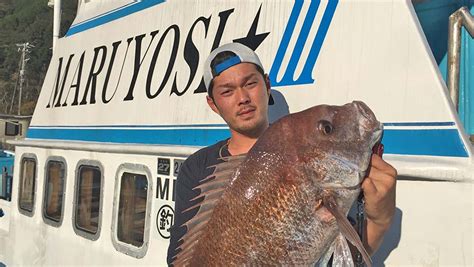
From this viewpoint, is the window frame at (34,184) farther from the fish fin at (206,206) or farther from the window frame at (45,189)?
the fish fin at (206,206)

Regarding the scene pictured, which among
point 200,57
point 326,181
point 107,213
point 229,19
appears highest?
point 229,19

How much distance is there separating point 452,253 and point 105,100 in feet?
10.8

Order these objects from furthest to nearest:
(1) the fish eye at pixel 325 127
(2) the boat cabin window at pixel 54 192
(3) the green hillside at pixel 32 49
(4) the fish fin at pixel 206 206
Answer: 1. (3) the green hillside at pixel 32 49
2. (2) the boat cabin window at pixel 54 192
3. (4) the fish fin at pixel 206 206
4. (1) the fish eye at pixel 325 127

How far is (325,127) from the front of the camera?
162 centimetres

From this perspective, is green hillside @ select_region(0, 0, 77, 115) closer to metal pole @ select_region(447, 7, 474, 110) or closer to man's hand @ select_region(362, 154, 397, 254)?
metal pole @ select_region(447, 7, 474, 110)

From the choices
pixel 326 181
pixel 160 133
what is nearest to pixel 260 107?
pixel 326 181

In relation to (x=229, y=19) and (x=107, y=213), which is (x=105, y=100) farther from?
(x=229, y=19)

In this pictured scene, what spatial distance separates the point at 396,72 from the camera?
88.1 inches

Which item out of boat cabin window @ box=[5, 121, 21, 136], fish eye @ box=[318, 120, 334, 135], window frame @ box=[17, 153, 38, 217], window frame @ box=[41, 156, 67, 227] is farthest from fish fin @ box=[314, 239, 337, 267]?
boat cabin window @ box=[5, 121, 21, 136]

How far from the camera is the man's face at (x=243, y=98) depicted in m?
2.04

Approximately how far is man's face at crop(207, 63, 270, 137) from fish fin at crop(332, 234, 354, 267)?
0.65 metres

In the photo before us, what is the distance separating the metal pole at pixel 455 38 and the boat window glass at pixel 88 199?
9.81 ft

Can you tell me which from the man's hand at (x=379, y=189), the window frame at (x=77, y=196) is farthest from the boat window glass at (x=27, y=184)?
the man's hand at (x=379, y=189)

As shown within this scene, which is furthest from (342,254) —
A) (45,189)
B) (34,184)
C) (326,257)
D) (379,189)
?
(34,184)
